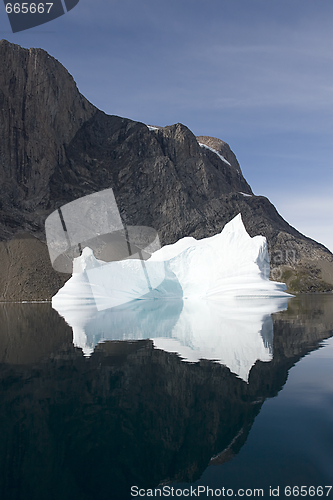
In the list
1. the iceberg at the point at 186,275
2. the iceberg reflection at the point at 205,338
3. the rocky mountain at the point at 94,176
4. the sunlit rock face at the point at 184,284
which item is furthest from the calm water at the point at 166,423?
the rocky mountain at the point at 94,176

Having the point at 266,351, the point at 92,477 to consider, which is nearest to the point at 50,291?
the point at 266,351

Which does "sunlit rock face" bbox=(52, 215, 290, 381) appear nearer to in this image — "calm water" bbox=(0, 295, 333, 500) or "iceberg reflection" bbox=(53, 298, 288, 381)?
"iceberg reflection" bbox=(53, 298, 288, 381)

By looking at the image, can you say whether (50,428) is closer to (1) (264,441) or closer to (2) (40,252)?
(1) (264,441)

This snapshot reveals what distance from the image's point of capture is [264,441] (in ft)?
15.3

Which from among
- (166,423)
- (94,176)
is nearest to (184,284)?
(166,423)

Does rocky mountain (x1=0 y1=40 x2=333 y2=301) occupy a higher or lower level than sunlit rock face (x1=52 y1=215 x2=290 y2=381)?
higher

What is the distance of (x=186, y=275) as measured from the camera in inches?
1385

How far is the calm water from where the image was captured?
157 inches

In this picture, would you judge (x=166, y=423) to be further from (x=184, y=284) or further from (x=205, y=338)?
(x=184, y=284)

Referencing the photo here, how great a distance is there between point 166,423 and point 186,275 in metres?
30.0

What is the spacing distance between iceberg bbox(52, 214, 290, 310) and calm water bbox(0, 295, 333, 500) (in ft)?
65.8

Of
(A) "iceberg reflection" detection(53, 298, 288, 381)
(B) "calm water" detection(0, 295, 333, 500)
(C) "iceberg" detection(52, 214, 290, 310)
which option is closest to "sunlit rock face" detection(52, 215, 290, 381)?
(C) "iceberg" detection(52, 214, 290, 310)

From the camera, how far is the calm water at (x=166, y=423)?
3.98m

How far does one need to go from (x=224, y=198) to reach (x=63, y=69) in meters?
53.4
